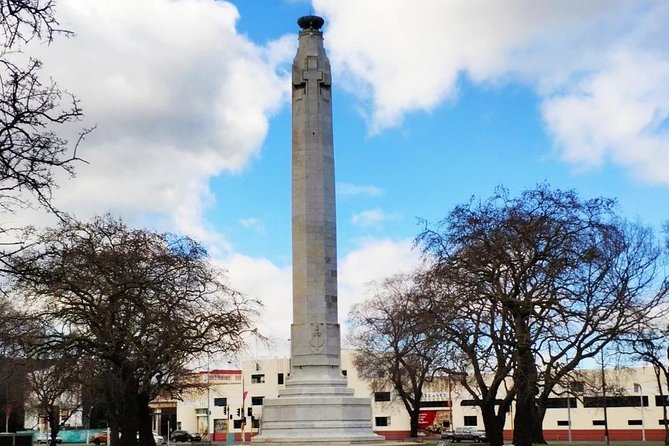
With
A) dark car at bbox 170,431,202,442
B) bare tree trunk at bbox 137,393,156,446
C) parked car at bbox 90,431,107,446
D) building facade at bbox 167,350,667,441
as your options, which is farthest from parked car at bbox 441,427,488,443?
bare tree trunk at bbox 137,393,156,446

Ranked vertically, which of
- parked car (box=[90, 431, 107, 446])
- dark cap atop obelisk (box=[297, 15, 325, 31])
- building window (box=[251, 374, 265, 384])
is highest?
dark cap atop obelisk (box=[297, 15, 325, 31])

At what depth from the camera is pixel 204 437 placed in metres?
90.5

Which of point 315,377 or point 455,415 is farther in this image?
point 455,415

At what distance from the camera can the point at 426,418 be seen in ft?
309

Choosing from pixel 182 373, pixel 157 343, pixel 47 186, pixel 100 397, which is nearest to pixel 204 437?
pixel 100 397

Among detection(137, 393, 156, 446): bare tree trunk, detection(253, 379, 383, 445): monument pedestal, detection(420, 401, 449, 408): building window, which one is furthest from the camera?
detection(420, 401, 449, 408): building window

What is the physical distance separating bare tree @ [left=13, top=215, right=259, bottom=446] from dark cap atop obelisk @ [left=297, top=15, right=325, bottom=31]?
12.7 m

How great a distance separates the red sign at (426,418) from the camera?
3686 inches

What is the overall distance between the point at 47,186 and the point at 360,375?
2646 inches

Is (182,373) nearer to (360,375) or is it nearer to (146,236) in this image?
(146,236)

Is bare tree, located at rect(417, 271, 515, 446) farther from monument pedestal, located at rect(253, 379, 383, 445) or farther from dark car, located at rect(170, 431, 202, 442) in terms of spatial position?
dark car, located at rect(170, 431, 202, 442)

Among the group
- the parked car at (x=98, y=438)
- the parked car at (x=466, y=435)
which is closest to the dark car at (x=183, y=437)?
the parked car at (x=98, y=438)

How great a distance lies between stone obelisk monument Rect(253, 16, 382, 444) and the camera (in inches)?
1211

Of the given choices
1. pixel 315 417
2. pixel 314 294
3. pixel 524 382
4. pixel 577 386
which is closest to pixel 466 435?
pixel 577 386
